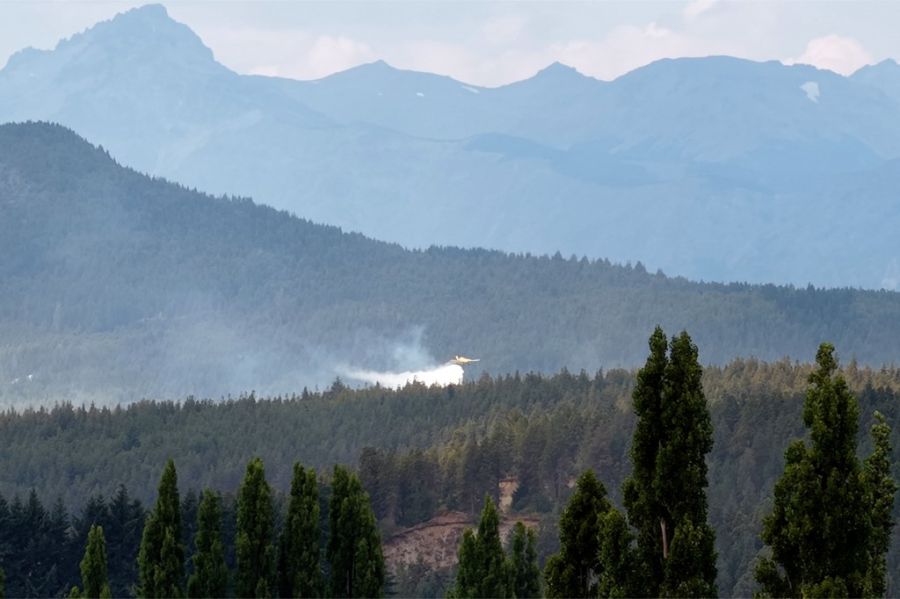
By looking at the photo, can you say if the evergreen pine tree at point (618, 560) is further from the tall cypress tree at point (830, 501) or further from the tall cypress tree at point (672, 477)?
the tall cypress tree at point (830, 501)

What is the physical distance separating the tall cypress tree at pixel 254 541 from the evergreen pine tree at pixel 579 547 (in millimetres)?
19400

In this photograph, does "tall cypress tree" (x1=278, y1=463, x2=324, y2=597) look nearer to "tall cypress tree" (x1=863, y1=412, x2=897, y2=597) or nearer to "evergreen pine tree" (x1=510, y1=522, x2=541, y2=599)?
"evergreen pine tree" (x1=510, y1=522, x2=541, y2=599)

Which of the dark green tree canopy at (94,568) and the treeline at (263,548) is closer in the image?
the treeline at (263,548)

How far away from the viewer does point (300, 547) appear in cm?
9419

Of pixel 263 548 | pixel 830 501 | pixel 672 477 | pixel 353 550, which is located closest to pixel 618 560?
pixel 672 477

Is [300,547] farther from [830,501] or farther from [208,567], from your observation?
[830,501]

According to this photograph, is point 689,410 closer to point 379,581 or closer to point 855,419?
point 855,419

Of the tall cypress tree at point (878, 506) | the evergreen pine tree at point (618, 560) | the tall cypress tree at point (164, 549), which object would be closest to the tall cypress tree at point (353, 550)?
the tall cypress tree at point (164, 549)

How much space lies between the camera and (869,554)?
73.9 m

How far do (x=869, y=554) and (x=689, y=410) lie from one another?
7996 mm

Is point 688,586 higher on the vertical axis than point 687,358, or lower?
lower

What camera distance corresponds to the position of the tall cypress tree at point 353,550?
93688mm

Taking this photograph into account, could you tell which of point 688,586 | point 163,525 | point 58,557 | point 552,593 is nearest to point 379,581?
point 163,525

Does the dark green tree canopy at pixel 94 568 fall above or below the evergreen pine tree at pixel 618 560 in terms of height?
above
